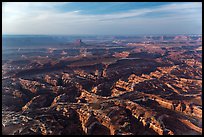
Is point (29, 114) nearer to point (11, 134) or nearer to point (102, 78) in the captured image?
point (11, 134)

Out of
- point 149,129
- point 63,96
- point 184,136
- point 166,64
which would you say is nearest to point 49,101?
point 63,96

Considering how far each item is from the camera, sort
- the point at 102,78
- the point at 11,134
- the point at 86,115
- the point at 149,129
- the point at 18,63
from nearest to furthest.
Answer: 1. the point at 11,134
2. the point at 149,129
3. the point at 86,115
4. the point at 102,78
5. the point at 18,63

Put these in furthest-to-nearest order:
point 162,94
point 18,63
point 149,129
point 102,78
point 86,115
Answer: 1. point 18,63
2. point 102,78
3. point 162,94
4. point 86,115
5. point 149,129

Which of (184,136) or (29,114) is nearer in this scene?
(184,136)

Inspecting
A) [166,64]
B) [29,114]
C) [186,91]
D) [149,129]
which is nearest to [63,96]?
Result: [29,114]

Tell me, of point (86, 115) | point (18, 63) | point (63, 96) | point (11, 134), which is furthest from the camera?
point (18, 63)

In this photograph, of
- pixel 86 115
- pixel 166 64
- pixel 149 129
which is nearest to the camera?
pixel 149 129

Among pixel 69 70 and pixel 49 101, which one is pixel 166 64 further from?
pixel 49 101

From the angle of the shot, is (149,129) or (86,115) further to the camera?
(86,115)
